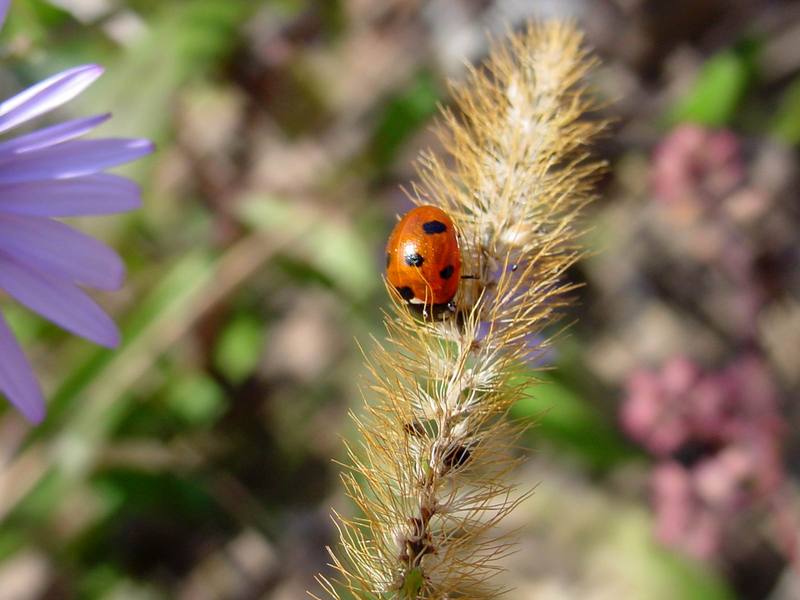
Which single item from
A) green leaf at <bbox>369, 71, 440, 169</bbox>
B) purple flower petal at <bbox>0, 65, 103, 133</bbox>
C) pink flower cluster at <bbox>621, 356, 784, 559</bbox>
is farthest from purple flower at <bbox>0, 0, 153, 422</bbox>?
green leaf at <bbox>369, 71, 440, 169</bbox>

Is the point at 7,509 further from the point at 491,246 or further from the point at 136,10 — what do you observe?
the point at 491,246

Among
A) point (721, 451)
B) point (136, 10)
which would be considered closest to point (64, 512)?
point (136, 10)

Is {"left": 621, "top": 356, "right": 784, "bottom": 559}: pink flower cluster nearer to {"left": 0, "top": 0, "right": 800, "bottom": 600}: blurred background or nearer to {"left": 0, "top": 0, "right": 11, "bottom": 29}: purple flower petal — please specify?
{"left": 0, "top": 0, "right": 800, "bottom": 600}: blurred background

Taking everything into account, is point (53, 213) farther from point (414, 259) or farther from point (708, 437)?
point (708, 437)

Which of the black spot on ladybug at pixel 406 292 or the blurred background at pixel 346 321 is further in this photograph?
the blurred background at pixel 346 321

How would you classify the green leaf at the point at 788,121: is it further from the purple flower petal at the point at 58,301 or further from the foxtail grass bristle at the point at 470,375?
the purple flower petal at the point at 58,301

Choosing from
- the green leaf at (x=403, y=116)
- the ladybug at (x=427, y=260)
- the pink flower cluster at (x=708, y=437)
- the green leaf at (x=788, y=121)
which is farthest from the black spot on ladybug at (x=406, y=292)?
the green leaf at (x=788, y=121)

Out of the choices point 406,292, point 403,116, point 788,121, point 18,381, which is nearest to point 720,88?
point 788,121
